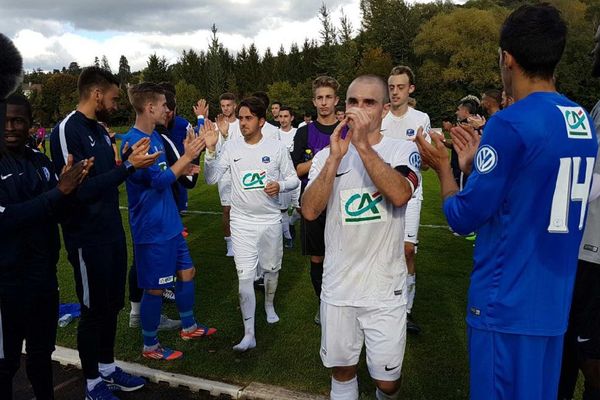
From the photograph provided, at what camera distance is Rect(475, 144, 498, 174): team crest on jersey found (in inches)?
80.3

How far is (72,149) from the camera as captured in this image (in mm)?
3707

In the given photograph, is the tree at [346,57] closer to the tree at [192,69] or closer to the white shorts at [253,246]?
the tree at [192,69]

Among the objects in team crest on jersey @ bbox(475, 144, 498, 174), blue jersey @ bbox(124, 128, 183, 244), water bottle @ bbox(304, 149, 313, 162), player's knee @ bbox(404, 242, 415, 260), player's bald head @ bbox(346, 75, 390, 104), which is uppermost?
player's bald head @ bbox(346, 75, 390, 104)

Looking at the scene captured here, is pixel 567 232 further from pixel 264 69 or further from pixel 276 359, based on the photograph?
pixel 264 69

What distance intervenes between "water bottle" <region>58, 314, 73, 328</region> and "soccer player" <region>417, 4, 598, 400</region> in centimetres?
485

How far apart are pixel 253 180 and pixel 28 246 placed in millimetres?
2413

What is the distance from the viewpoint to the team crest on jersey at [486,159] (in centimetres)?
204

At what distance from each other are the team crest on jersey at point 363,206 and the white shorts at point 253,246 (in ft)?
7.28

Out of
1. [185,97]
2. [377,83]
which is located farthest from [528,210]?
[185,97]

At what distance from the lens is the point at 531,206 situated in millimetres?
2061

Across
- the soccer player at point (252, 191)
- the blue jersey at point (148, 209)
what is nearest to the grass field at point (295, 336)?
the soccer player at point (252, 191)

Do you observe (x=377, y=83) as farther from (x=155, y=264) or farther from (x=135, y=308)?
(x=135, y=308)

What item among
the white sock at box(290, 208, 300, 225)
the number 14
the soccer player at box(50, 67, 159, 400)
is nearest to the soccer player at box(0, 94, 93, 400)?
the soccer player at box(50, 67, 159, 400)

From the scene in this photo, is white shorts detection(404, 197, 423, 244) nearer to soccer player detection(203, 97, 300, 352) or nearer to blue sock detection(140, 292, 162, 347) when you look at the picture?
soccer player detection(203, 97, 300, 352)
